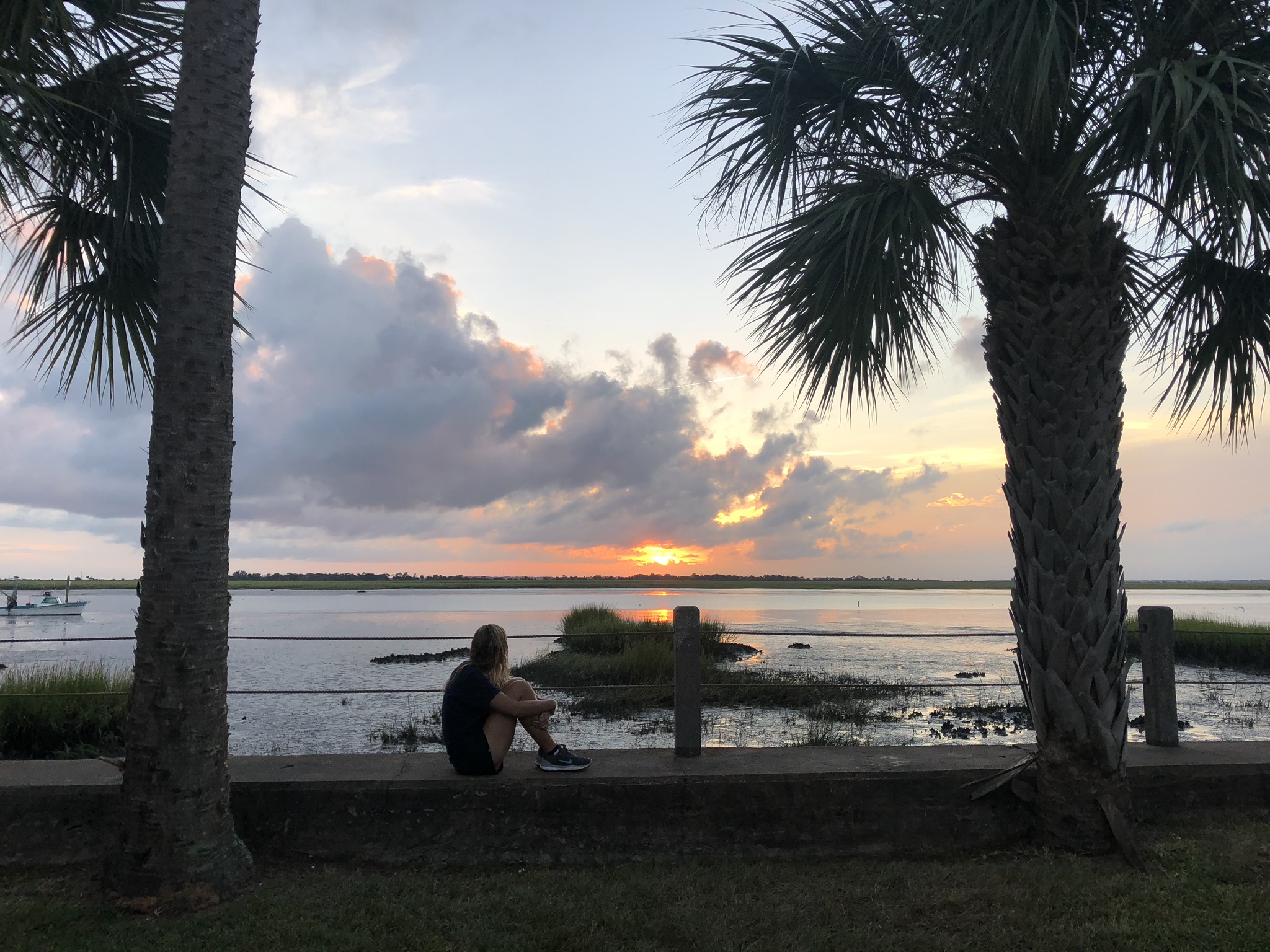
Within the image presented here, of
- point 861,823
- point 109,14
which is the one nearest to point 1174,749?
point 861,823

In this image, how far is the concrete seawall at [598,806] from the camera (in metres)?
4.86

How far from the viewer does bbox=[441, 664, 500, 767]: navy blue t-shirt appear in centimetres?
511

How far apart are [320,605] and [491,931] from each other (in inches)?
3268

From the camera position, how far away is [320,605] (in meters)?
80.8

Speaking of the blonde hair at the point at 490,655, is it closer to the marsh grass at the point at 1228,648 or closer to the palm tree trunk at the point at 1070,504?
the palm tree trunk at the point at 1070,504

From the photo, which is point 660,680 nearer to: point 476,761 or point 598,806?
point 598,806

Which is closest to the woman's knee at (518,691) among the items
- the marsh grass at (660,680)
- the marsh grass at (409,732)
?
the marsh grass at (660,680)

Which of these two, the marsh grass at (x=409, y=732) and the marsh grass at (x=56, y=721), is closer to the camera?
the marsh grass at (x=56, y=721)

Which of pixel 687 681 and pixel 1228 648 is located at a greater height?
pixel 687 681

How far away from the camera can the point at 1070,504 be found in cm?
503

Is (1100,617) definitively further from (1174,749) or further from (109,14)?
(109,14)

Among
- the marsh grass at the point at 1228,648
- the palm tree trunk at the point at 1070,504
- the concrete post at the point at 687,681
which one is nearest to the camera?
the palm tree trunk at the point at 1070,504

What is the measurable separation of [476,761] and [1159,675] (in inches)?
193

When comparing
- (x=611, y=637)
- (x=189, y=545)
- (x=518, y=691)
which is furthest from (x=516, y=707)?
(x=611, y=637)
